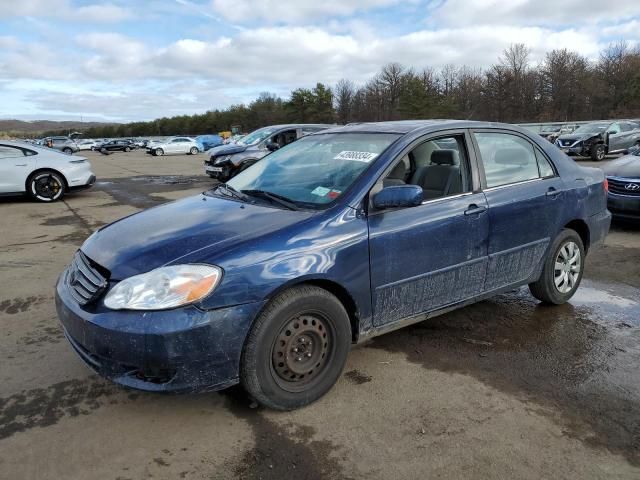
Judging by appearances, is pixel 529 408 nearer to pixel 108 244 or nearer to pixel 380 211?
pixel 380 211

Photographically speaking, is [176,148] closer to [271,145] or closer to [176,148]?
[176,148]

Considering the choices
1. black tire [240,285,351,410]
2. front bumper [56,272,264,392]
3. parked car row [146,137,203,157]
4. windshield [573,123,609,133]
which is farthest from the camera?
parked car row [146,137,203,157]

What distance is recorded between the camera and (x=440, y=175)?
384 cm

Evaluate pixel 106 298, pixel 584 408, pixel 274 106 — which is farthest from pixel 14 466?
pixel 274 106

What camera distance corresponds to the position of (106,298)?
2.71 m

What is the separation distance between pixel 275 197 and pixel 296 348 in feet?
3.69

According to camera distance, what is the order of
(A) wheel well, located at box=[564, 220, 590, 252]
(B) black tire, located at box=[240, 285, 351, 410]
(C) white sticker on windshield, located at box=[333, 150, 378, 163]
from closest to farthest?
(B) black tire, located at box=[240, 285, 351, 410] < (C) white sticker on windshield, located at box=[333, 150, 378, 163] < (A) wheel well, located at box=[564, 220, 590, 252]

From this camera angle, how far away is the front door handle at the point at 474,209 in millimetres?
3618

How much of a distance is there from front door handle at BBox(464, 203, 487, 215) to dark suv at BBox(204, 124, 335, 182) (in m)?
10.5

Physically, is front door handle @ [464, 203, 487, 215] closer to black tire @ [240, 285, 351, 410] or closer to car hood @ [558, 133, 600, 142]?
black tire @ [240, 285, 351, 410]

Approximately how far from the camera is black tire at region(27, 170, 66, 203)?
1141 centimetres

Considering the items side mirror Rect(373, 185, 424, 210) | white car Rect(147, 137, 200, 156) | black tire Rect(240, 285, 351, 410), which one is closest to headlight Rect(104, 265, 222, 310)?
black tire Rect(240, 285, 351, 410)

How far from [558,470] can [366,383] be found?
120cm

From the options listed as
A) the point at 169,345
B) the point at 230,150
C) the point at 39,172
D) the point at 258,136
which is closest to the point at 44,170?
the point at 39,172
